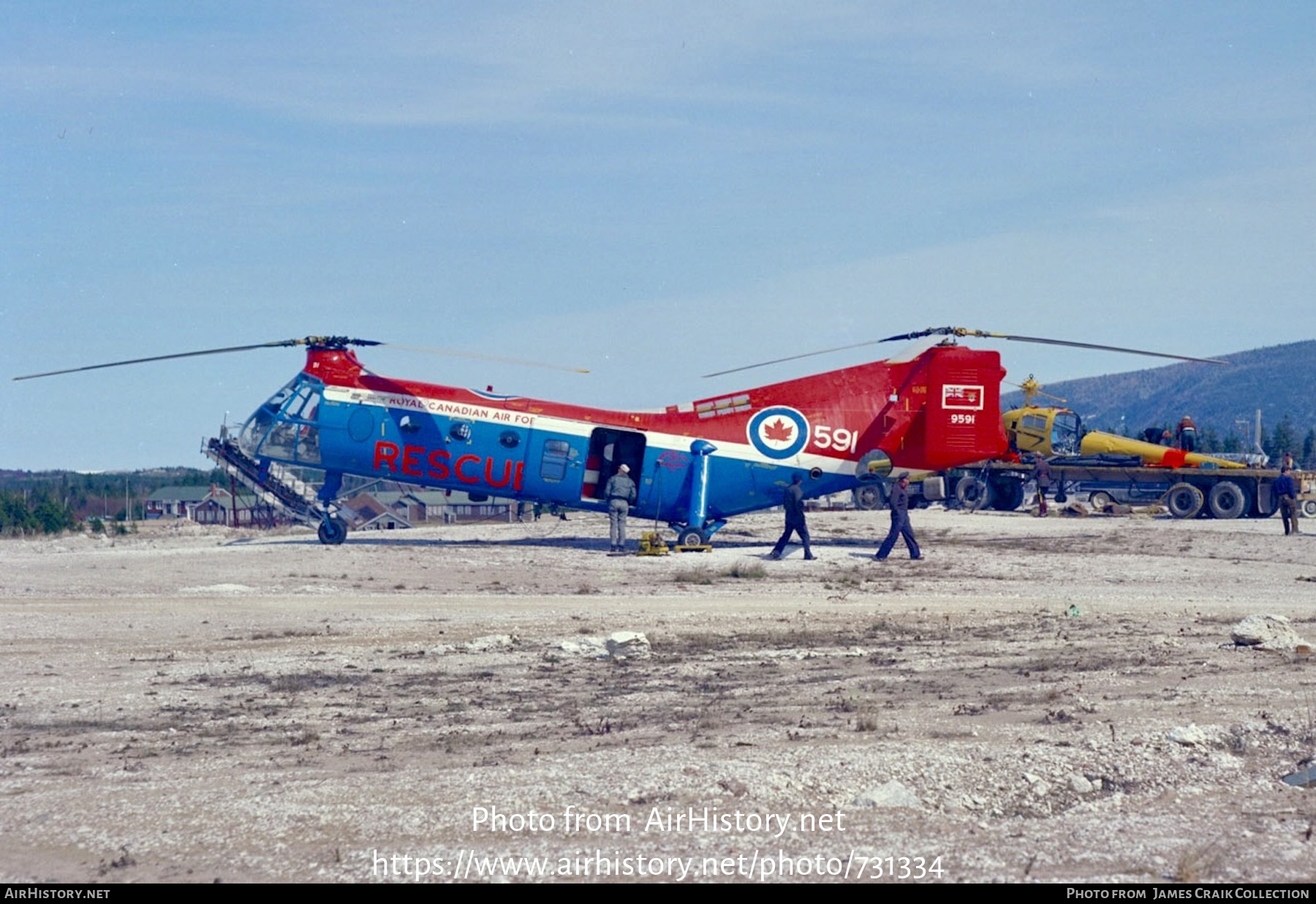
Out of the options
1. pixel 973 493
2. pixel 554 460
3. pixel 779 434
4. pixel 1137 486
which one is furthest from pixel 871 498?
pixel 554 460

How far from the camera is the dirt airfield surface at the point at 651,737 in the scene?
257 inches

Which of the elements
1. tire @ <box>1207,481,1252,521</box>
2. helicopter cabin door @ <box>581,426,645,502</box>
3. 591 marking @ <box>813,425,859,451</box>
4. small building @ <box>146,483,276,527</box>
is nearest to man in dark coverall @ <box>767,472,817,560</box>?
591 marking @ <box>813,425,859,451</box>

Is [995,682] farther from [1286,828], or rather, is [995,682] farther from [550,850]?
[550,850]

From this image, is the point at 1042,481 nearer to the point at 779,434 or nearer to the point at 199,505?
the point at 779,434

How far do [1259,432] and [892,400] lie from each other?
167 ft

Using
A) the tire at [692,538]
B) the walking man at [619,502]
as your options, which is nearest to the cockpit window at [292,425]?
the walking man at [619,502]

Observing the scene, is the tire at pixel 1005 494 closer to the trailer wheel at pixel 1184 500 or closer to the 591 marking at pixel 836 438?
the trailer wheel at pixel 1184 500

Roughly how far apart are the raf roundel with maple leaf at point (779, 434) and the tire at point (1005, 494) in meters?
14.7

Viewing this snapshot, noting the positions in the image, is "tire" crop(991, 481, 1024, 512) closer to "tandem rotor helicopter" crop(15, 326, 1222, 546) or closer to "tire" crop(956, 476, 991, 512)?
"tire" crop(956, 476, 991, 512)

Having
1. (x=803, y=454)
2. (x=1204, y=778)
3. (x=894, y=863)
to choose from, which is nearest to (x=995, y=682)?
(x=1204, y=778)

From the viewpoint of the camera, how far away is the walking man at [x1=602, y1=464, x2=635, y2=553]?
24.4 metres

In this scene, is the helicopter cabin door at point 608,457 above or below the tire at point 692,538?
above

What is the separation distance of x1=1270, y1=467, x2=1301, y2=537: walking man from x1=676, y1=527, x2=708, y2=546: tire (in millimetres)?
11552

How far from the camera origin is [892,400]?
988 inches
